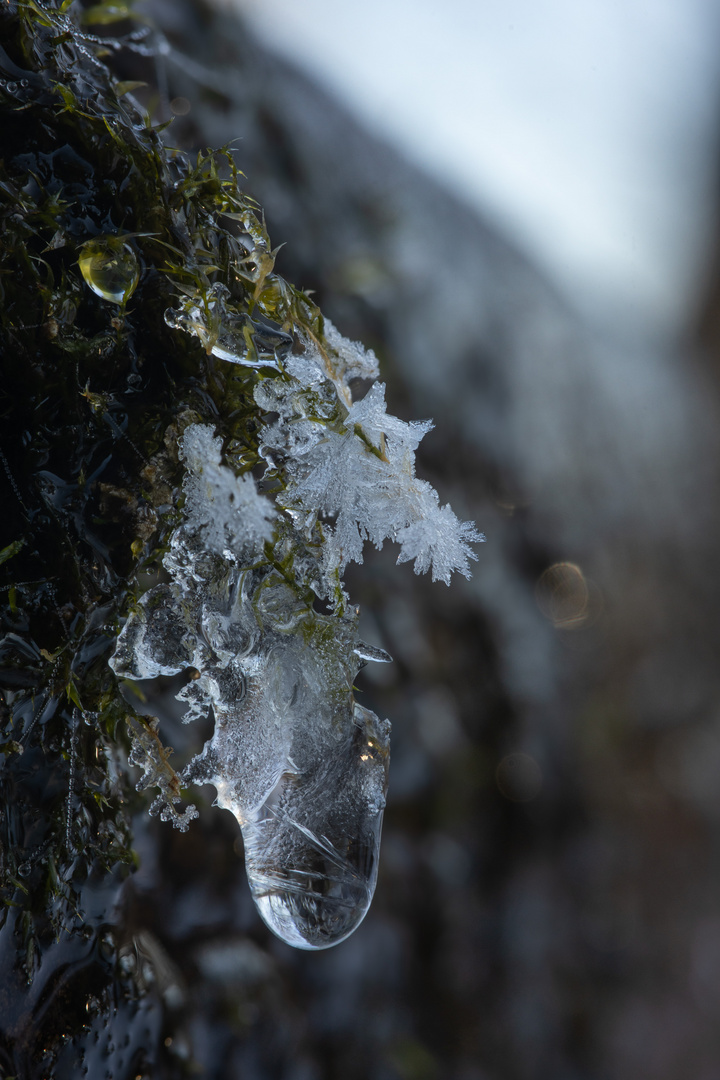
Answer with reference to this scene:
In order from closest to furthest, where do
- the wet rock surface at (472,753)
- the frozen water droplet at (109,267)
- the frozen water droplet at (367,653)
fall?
1. the frozen water droplet at (109,267)
2. the frozen water droplet at (367,653)
3. the wet rock surface at (472,753)

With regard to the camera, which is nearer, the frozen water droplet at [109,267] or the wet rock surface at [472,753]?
the frozen water droplet at [109,267]

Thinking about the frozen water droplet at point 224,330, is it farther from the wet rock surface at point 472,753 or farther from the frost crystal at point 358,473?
the wet rock surface at point 472,753

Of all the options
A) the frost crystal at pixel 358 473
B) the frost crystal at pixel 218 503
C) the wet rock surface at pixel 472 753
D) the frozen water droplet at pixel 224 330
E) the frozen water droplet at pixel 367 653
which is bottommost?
the wet rock surface at pixel 472 753

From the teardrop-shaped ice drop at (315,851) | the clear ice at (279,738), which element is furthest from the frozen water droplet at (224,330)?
the teardrop-shaped ice drop at (315,851)

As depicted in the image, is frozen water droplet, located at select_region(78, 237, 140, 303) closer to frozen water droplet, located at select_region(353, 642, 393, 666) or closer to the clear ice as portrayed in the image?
the clear ice

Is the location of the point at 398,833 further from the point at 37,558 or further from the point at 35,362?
the point at 35,362

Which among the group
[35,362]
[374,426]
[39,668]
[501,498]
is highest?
[374,426]

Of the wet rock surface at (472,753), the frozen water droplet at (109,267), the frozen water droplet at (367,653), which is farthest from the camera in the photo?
the wet rock surface at (472,753)

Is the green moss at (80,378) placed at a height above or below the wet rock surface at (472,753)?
above

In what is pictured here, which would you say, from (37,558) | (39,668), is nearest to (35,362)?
(37,558)
